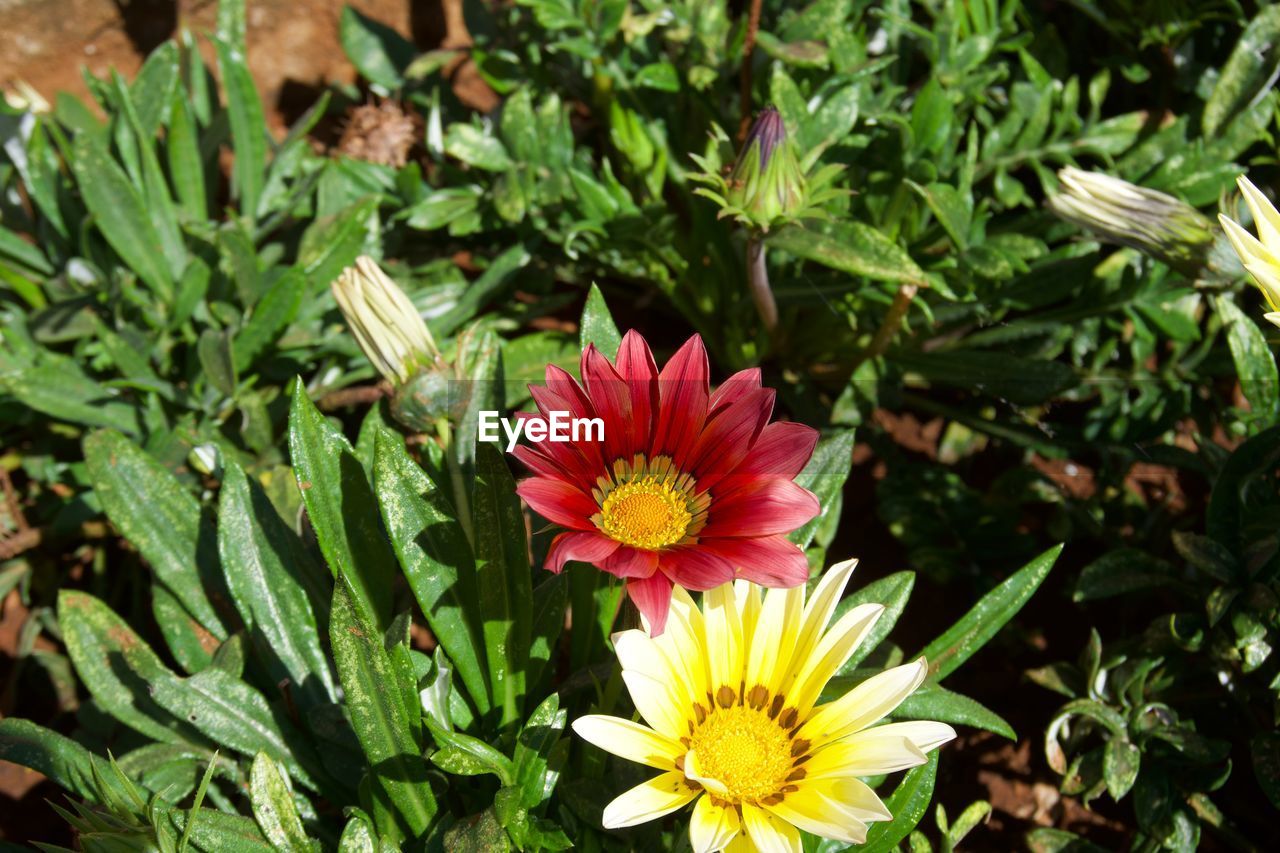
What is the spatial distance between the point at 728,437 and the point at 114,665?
111 centimetres

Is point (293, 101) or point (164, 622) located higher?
point (293, 101)

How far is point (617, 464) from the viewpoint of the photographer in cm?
139

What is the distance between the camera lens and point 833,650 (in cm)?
131

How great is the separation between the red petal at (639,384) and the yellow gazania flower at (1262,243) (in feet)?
2.34

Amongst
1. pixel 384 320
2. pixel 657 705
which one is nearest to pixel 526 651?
pixel 657 705

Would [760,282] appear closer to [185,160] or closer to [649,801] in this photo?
[649,801]

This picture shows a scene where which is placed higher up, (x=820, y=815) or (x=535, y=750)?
(x=820, y=815)

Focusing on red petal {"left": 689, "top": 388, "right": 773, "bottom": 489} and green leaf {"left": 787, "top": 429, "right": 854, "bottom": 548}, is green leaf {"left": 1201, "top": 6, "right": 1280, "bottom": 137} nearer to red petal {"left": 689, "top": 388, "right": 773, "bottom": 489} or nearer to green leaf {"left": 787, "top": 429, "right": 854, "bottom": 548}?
green leaf {"left": 787, "top": 429, "right": 854, "bottom": 548}

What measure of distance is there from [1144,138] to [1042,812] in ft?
4.57

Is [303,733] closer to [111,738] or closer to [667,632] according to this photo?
[111,738]

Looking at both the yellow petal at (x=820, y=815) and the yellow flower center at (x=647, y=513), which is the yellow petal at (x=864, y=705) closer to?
the yellow petal at (x=820, y=815)

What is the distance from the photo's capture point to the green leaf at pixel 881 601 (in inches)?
62.8

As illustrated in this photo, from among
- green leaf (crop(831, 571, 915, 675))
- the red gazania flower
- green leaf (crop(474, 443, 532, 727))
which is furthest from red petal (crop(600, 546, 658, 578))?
green leaf (crop(831, 571, 915, 675))

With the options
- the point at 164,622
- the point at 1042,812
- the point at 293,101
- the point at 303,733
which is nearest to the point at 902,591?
the point at 1042,812
